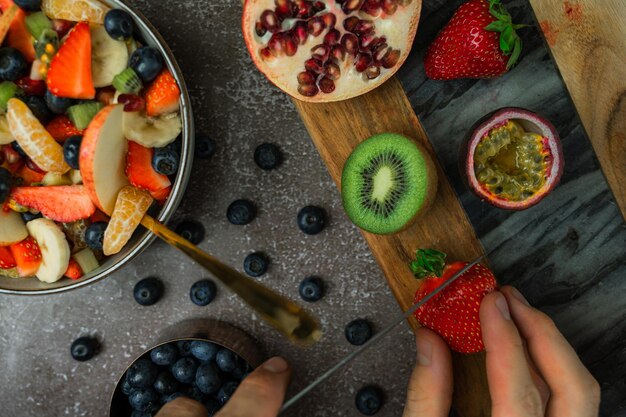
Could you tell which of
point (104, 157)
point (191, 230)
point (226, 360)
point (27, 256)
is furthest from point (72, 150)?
point (226, 360)

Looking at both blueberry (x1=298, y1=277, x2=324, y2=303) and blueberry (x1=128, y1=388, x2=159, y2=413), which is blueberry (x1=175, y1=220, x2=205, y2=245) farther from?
blueberry (x1=128, y1=388, x2=159, y2=413)

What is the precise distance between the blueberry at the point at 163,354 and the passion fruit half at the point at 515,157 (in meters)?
0.87

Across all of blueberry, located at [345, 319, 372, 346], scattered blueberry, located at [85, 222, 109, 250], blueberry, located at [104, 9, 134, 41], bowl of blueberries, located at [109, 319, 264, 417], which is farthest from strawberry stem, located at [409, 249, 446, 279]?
blueberry, located at [104, 9, 134, 41]

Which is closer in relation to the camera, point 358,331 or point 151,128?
point 151,128

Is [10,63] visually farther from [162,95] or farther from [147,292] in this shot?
[147,292]

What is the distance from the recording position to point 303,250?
61.7 inches

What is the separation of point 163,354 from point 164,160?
54cm

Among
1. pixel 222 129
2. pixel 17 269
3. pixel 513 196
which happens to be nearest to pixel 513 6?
pixel 513 196

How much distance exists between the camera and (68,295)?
1.62 meters

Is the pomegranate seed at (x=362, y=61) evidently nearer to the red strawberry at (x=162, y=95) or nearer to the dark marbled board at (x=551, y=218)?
the dark marbled board at (x=551, y=218)

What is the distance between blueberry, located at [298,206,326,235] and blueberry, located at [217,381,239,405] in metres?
0.44

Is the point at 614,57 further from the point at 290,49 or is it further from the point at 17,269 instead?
the point at 17,269

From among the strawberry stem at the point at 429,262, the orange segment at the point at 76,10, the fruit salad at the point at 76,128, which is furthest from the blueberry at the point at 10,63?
the strawberry stem at the point at 429,262

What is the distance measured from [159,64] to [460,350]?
37.8 inches
